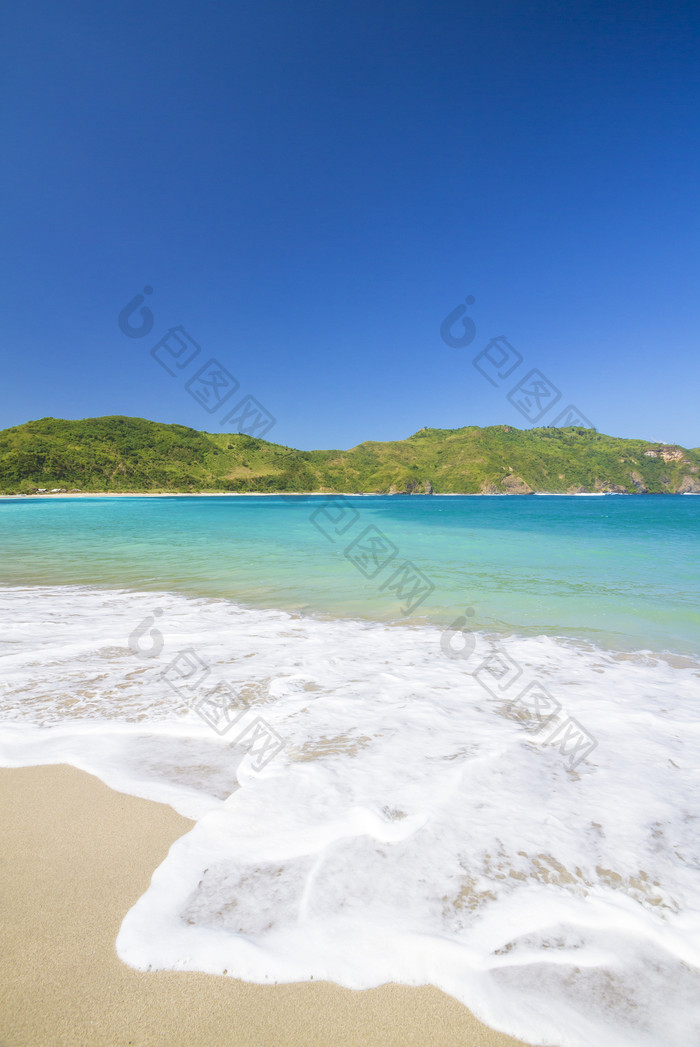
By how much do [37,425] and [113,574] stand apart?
155609 mm

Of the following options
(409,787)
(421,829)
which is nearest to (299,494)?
(409,787)

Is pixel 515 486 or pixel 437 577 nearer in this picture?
pixel 437 577

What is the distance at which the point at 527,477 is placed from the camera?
155500 mm

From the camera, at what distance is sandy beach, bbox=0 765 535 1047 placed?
1.50m

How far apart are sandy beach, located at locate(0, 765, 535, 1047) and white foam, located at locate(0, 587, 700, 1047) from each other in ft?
0.22

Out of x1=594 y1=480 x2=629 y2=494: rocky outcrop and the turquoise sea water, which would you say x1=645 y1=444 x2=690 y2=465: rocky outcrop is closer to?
x1=594 y1=480 x2=629 y2=494: rocky outcrop

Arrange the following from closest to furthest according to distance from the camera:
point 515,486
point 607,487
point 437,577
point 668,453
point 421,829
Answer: point 421,829 → point 437,577 → point 515,486 → point 607,487 → point 668,453

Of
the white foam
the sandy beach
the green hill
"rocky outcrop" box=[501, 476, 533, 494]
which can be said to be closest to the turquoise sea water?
the white foam

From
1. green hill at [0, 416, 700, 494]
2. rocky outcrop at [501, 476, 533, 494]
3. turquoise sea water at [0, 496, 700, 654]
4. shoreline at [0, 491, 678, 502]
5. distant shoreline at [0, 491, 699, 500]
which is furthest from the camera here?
rocky outcrop at [501, 476, 533, 494]

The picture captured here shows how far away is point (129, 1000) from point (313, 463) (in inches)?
7127

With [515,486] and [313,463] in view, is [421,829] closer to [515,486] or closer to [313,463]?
[515,486]

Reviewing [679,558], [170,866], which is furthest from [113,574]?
[679,558]

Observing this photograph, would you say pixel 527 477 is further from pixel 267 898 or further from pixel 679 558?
pixel 267 898

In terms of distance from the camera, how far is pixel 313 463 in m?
180
